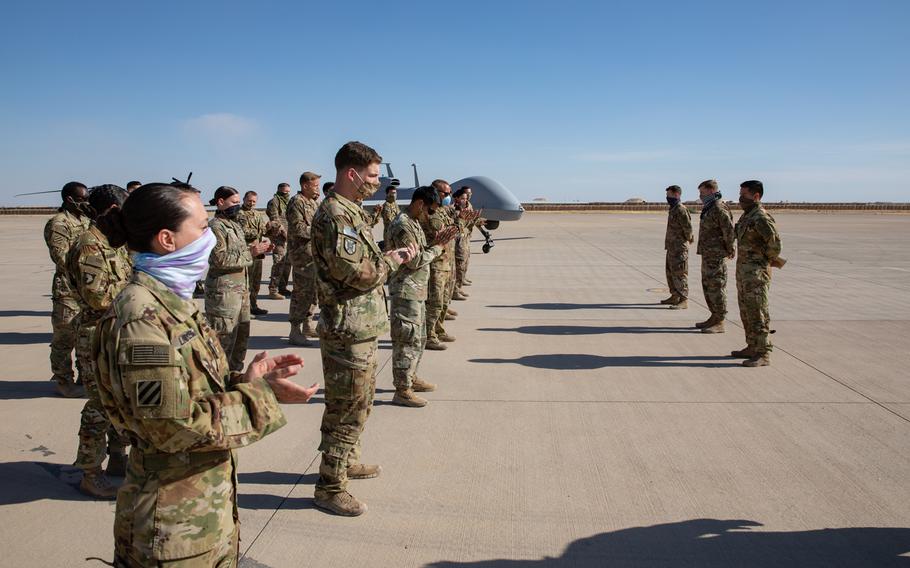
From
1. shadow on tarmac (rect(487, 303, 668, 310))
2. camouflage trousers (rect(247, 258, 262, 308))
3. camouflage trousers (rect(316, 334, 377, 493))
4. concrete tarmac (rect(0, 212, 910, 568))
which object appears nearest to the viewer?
concrete tarmac (rect(0, 212, 910, 568))

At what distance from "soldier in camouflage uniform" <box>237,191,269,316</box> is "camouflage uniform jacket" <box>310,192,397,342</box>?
4.44m

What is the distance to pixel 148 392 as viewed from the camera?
166 centimetres

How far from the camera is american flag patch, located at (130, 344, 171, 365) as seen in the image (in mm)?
1656

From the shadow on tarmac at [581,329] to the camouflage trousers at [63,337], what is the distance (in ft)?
16.3

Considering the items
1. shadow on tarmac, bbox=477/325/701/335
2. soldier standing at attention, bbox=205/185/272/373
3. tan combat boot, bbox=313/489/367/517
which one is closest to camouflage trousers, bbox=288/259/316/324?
soldier standing at attention, bbox=205/185/272/373

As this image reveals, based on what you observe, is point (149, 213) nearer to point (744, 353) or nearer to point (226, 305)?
point (226, 305)

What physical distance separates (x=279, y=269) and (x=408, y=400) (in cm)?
683

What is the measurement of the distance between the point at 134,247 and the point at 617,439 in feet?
12.4

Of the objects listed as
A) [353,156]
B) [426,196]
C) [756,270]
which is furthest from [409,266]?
[756,270]

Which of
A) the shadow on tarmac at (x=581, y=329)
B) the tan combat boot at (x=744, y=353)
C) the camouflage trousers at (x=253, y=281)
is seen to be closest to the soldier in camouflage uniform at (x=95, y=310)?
the shadow on tarmac at (x=581, y=329)

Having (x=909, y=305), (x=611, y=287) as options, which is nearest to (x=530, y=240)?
(x=611, y=287)

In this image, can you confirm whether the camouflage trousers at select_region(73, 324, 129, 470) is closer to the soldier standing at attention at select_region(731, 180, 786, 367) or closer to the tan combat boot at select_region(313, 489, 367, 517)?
the tan combat boot at select_region(313, 489, 367, 517)

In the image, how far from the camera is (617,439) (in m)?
4.60

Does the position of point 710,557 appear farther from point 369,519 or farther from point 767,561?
point 369,519
